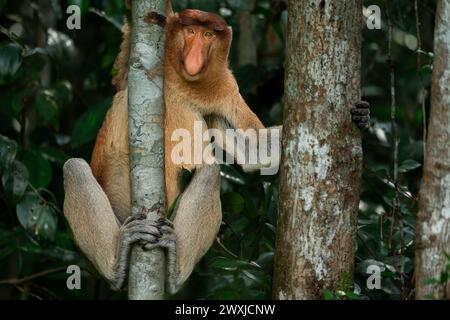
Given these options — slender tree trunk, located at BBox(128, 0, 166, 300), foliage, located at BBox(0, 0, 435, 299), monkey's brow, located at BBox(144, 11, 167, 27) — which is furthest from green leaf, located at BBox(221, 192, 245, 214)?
monkey's brow, located at BBox(144, 11, 167, 27)

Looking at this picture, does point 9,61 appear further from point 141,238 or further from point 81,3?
point 141,238

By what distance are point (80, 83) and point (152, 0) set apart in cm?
413

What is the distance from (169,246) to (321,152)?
3.83 ft

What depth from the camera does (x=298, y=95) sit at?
13.7 ft

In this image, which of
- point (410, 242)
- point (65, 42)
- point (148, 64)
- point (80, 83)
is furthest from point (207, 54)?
point (80, 83)

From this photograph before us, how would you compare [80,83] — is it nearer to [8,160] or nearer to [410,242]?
[8,160]

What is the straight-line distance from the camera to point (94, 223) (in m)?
5.03

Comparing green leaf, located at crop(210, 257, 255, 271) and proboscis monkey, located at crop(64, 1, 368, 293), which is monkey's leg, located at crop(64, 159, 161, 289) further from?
green leaf, located at crop(210, 257, 255, 271)

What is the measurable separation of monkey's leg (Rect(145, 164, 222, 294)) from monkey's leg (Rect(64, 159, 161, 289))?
321 millimetres

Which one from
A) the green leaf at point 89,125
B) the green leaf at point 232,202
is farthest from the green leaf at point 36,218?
the green leaf at point 232,202

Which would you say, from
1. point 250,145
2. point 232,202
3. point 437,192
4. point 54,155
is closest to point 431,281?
point 437,192

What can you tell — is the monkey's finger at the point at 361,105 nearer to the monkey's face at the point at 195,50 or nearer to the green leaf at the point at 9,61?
the monkey's face at the point at 195,50

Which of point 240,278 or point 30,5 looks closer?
point 240,278

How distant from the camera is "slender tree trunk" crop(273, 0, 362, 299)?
4113 mm
